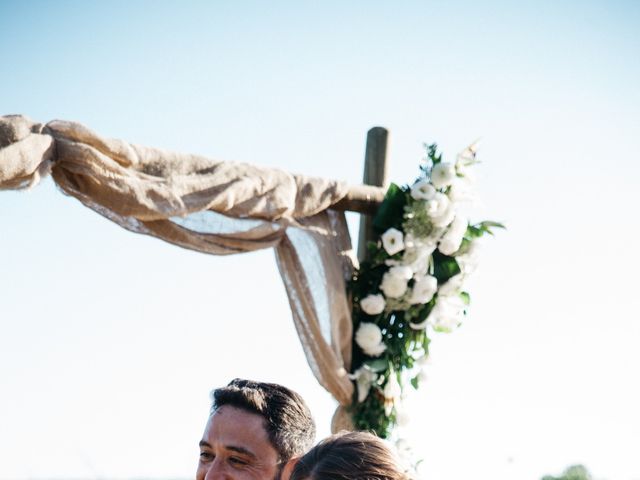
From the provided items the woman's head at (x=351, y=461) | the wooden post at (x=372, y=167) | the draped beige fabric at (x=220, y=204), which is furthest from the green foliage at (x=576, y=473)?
the wooden post at (x=372, y=167)

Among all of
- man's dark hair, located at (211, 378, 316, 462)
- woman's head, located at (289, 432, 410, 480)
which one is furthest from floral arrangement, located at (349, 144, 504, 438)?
woman's head, located at (289, 432, 410, 480)

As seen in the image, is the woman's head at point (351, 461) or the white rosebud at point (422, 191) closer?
the woman's head at point (351, 461)

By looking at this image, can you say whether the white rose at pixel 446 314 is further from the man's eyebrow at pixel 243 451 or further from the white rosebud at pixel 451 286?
the man's eyebrow at pixel 243 451

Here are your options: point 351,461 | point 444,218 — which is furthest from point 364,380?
point 351,461

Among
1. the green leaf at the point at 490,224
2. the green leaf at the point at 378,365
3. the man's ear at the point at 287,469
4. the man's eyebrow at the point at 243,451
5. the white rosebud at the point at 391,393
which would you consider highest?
the green leaf at the point at 490,224

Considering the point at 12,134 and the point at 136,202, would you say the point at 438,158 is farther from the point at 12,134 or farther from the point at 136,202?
the point at 12,134

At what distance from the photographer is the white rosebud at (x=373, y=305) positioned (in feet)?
16.2

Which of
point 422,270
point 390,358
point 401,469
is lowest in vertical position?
point 401,469

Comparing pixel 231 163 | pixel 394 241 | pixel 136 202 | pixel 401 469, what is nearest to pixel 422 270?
pixel 394 241

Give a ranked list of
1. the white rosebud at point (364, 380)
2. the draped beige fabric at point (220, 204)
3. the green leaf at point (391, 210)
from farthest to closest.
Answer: the green leaf at point (391, 210)
the white rosebud at point (364, 380)
the draped beige fabric at point (220, 204)

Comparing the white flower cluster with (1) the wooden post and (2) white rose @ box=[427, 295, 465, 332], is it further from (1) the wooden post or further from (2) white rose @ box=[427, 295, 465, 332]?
(1) the wooden post

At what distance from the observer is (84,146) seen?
3.82 metres

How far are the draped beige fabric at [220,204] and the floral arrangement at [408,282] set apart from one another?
119 millimetres

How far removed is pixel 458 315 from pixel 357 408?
2.33ft
